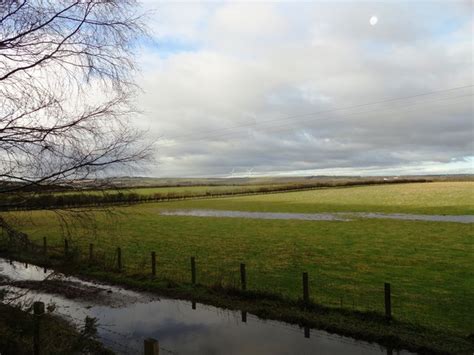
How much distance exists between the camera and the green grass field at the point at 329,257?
523 inches

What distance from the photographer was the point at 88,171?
21.0ft

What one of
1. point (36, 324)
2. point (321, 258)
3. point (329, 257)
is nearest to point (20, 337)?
point (36, 324)

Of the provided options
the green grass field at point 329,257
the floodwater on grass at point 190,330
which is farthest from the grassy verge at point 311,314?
the green grass field at point 329,257

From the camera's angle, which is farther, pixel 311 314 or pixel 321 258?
pixel 321 258

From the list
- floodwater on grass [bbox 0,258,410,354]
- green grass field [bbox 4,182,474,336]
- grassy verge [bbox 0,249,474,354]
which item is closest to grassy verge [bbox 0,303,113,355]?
floodwater on grass [bbox 0,258,410,354]

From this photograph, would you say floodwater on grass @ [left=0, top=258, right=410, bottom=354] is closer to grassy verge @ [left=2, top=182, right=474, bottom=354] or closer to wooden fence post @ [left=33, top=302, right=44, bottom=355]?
wooden fence post @ [left=33, top=302, right=44, bottom=355]

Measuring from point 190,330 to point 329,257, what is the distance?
44.6ft

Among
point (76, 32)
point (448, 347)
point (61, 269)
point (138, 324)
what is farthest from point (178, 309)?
point (76, 32)

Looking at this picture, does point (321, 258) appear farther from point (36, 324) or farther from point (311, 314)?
point (36, 324)

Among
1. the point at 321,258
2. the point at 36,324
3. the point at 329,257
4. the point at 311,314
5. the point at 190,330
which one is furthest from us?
the point at 329,257

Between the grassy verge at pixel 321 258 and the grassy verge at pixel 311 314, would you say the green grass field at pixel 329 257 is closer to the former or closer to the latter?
the grassy verge at pixel 321 258

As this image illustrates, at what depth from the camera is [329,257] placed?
23922 millimetres

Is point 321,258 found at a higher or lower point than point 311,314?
lower

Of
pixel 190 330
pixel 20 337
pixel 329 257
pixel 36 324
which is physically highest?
pixel 36 324
